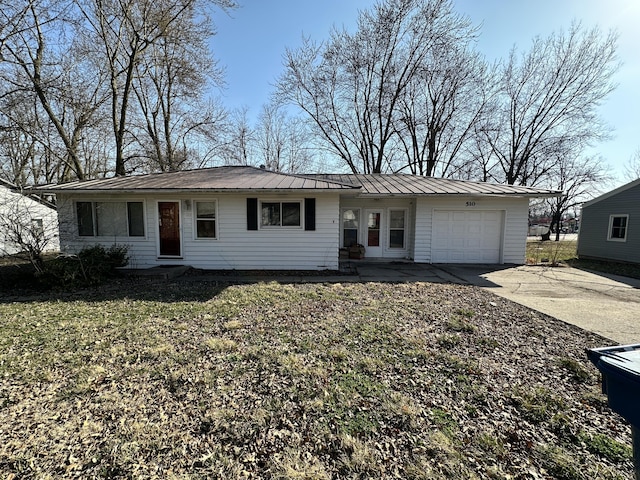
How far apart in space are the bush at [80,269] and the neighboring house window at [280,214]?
4.38 metres

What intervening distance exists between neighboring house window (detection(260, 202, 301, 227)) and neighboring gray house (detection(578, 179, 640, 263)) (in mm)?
14620

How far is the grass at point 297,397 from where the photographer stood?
207 centimetres

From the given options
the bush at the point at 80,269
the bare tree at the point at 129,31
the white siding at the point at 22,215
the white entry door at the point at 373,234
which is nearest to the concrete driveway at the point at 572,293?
the white entry door at the point at 373,234

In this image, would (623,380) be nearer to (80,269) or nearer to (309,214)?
(309,214)

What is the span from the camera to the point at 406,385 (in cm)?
304

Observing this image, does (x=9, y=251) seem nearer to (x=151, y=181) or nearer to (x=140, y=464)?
(x=151, y=181)

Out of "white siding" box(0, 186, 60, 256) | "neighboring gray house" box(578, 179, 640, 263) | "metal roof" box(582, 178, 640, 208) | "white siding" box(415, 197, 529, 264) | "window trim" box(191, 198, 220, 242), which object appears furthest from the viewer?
"metal roof" box(582, 178, 640, 208)

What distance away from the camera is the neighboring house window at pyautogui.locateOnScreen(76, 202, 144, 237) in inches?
370

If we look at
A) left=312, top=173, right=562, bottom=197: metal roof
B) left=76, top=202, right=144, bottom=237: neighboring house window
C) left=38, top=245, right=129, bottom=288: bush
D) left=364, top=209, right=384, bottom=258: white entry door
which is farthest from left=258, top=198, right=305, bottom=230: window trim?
left=38, top=245, right=129, bottom=288: bush

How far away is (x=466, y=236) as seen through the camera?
35.9 feet

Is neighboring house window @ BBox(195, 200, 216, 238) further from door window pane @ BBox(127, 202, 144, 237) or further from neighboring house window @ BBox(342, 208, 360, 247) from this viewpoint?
neighboring house window @ BBox(342, 208, 360, 247)

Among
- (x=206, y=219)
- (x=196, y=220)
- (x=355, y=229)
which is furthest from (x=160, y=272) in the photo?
(x=355, y=229)

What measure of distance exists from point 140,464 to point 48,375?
201 centimetres

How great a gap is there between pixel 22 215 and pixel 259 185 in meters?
5.73
